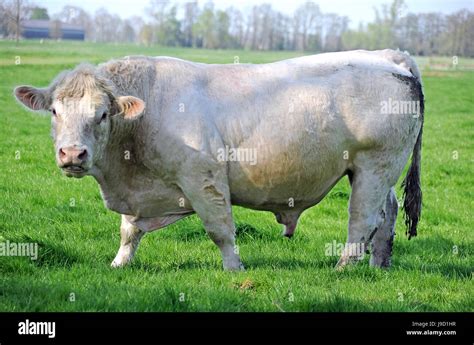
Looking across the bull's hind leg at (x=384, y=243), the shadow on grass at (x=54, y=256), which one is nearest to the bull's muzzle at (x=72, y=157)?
the shadow on grass at (x=54, y=256)

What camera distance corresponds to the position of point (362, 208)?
7.29m

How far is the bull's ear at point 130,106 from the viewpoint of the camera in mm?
6488

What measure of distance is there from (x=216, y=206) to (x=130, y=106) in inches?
51.1

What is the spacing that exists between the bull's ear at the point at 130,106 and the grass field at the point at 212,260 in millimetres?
1507

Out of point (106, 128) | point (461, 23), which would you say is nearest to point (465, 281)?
point (106, 128)

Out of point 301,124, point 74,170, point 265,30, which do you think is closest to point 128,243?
point 74,170

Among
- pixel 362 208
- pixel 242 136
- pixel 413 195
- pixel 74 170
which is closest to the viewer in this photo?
pixel 74 170

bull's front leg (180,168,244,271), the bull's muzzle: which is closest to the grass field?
bull's front leg (180,168,244,271)

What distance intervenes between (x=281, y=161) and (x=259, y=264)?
1178 millimetres

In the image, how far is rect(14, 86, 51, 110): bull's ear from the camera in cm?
652

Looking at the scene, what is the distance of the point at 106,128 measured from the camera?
257 inches

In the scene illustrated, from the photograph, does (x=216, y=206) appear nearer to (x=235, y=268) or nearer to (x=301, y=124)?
(x=235, y=268)

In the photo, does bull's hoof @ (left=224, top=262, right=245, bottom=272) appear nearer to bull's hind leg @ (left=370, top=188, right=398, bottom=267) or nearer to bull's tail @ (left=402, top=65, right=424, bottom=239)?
bull's hind leg @ (left=370, top=188, right=398, bottom=267)
